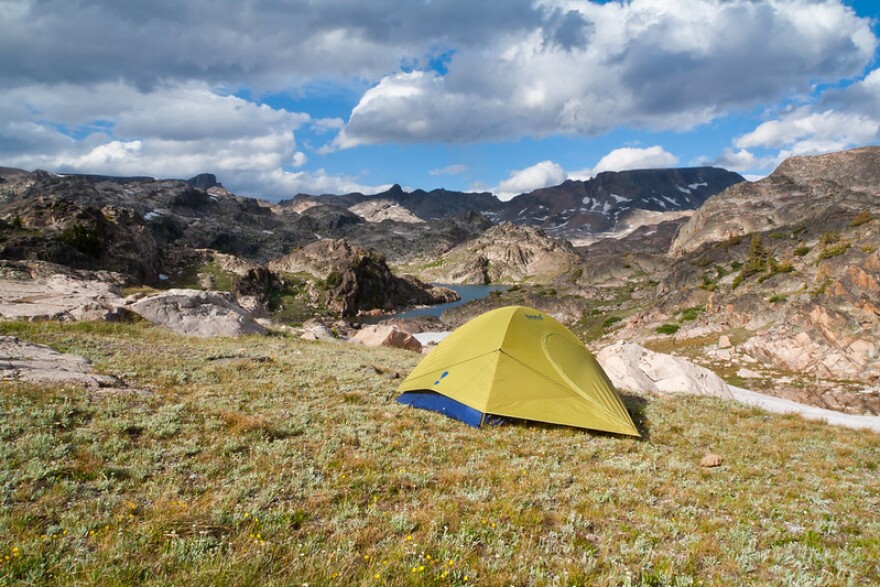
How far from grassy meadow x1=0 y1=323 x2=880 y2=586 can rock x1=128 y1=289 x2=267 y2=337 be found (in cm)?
1446

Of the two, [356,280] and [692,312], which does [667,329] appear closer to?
[692,312]

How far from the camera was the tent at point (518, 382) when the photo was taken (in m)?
12.4

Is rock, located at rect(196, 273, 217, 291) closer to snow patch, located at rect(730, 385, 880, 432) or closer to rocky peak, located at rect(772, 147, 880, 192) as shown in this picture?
snow patch, located at rect(730, 385, 880, 432)

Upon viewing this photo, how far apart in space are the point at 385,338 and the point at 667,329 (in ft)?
160

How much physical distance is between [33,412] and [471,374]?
34.9 ft

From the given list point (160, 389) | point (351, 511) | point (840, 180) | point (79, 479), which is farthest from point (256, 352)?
point (840, 180)

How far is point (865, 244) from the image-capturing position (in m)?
58.0

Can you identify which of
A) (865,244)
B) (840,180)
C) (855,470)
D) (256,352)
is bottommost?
(256,352)

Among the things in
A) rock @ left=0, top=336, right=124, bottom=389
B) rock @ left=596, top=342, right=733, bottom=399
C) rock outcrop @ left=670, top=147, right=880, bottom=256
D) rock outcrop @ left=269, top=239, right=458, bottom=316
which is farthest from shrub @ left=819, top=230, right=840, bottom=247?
rock outcrop @ left=269, top=239, right=458, bottom=316

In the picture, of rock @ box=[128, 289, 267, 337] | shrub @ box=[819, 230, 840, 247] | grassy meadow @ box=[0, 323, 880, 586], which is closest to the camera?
grassy meadow @ box=[0, 323, 880, 586]

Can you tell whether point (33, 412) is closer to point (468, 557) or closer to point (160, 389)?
point (160, 389)

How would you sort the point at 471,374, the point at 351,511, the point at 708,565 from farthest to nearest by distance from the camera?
the point at 471,374
the point at 351,511
the point at 708,565

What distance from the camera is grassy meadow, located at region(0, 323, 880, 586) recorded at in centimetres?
519

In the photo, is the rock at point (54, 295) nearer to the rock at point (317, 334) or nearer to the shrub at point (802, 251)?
the rock at point (317, 334)
